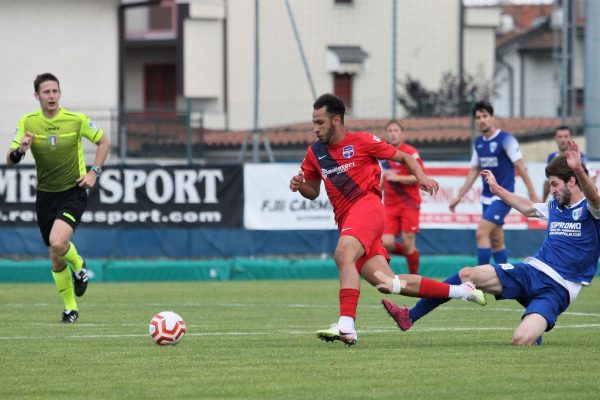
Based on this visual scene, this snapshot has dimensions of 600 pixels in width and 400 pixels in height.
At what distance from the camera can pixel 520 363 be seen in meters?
8.76

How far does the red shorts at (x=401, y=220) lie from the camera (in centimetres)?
1912

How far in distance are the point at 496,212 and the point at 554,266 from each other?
712 cm

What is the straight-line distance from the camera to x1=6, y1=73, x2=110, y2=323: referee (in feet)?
42.9

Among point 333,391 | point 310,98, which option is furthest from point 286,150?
point 333,391

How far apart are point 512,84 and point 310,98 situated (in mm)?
14534

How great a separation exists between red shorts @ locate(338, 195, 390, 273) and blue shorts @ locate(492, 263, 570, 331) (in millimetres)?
937

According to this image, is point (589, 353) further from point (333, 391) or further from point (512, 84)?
point (512, 84)

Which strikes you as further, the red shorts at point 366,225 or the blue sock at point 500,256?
the blue sock at point 500,256

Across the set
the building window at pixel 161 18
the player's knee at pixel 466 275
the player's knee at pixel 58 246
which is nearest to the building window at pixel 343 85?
the building window at pixel 161 18

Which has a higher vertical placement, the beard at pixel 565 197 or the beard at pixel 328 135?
the beard at pixel 328 135

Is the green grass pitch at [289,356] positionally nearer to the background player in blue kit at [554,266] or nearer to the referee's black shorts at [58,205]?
the background player in blue kit at [554,266]

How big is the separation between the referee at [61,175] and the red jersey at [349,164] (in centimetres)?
318

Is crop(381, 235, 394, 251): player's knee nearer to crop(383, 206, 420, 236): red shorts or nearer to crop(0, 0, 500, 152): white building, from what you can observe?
crop(383, 206, 420, 236): red shorts

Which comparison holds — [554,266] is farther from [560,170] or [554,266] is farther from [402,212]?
[402,212]
